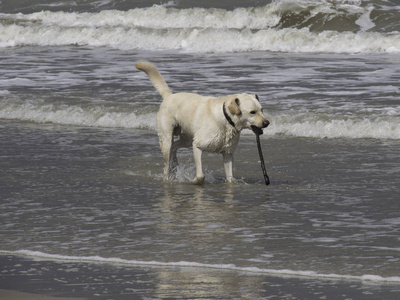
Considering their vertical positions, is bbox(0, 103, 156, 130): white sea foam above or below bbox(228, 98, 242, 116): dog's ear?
below

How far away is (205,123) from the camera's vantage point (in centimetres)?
821

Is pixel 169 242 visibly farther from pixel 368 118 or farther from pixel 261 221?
pixel 368 118

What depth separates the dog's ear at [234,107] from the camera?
7.88 meters

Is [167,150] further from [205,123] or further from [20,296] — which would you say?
[20,296]

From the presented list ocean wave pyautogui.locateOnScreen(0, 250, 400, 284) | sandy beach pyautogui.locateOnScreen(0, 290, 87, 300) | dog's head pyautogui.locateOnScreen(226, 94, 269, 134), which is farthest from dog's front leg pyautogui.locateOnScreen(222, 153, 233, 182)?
sandy beach pyautogui.locateOnScreen(0, 290, 87, 300)

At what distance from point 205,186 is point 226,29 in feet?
58.1

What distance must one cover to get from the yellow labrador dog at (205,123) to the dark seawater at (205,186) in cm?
30

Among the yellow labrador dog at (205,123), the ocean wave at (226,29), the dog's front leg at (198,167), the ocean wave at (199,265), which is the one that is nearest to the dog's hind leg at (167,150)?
the yellow labrador dog at (205,123)

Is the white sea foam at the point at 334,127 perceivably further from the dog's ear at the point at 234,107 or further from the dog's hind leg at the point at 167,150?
the dog's ear at the point at 234,107

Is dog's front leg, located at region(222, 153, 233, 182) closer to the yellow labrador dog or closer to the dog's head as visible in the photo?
the yellow labrador dog

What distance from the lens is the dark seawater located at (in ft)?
17.7

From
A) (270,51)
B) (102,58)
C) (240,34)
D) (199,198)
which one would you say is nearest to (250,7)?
(240,34)

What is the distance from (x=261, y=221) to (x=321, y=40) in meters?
16.1

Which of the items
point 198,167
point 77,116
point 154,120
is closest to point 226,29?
point 77,116
